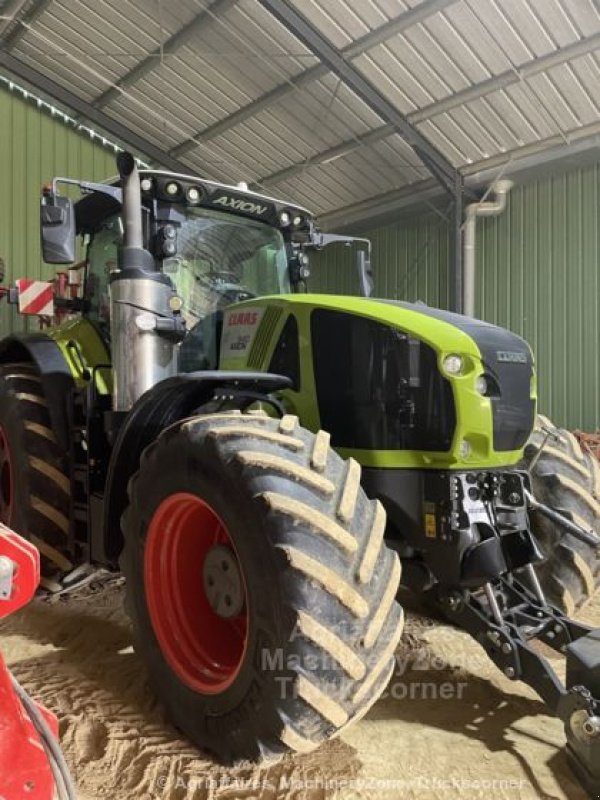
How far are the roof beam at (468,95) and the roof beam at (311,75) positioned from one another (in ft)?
3.29

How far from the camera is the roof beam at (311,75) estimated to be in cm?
658

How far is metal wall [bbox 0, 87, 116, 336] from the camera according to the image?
966 cm

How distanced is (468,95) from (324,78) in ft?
5.32

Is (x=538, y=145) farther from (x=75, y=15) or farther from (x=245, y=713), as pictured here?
(x=245, y=713)

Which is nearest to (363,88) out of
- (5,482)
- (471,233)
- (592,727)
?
(471,233)

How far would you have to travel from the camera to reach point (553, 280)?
8727mm

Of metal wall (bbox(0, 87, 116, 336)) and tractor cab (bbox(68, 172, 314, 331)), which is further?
metal wall (bbox(0, 87, 116, 336))

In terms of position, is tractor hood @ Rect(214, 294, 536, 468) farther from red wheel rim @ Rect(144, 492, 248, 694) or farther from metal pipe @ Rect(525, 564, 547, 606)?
red wheel rim @ Rect(144, 492, 248, 694)

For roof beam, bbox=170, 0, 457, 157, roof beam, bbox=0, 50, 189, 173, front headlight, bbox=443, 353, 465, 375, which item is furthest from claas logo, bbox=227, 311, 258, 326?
roof beam, bbox=0, 50, 189, 173

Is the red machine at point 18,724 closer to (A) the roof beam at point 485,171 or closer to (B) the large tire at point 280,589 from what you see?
(B) the large tire at point 280,589

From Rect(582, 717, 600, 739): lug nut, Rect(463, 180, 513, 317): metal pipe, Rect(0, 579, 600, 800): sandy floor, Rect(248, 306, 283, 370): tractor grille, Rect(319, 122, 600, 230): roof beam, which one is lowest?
Rect(0, 579, 600, 800): sandy floor

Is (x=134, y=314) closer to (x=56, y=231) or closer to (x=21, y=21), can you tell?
(x=56, y=231)

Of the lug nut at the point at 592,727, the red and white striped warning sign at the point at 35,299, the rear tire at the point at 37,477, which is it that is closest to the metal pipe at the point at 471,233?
the red and white striped warning sign at the point at 35,299

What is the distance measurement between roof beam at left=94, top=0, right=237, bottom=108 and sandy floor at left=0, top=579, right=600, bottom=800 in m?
6.62
